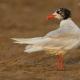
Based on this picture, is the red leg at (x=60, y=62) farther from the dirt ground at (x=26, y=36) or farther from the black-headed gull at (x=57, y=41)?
the black-headed gull at (x=57, y=41)

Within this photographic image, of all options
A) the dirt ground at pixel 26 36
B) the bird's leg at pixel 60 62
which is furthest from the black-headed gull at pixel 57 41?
the dirt ground at pixel 26 36

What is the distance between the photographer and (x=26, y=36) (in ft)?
51.3

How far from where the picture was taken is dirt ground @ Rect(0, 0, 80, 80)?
1093 centimetres

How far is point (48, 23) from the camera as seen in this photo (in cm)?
1811

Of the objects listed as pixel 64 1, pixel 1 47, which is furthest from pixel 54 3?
pixel 1 47

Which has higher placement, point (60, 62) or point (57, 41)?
point (57, 41)

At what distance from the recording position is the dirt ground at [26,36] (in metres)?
10.9

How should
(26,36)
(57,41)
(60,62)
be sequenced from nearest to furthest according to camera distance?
1. (57,41)
2. (60,62)
3. (26,36)

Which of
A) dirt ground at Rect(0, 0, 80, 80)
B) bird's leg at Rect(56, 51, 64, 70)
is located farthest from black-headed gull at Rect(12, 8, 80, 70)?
dirt ground at Rect(0, 0, 80, 80)

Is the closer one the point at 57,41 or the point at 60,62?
the point at 57,41

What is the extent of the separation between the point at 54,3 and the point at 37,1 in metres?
1.04

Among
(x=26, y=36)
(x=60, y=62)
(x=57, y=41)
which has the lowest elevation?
(x=26, y=36)

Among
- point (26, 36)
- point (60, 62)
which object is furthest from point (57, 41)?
point (26, 36)

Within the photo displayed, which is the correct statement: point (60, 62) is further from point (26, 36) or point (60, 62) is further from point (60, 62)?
point (26, 36)
